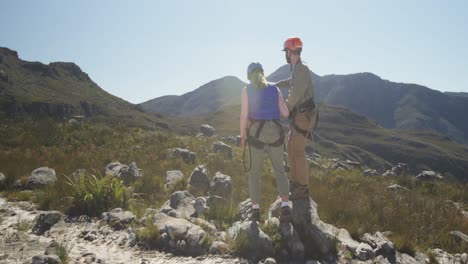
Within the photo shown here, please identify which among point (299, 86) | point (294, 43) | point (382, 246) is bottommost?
point (382, 246)

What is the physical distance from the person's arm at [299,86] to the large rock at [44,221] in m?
5.47

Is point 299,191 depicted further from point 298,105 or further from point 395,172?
point 395,172

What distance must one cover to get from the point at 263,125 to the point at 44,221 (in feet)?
16.0

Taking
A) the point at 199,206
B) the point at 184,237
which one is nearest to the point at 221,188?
the point at 199,206

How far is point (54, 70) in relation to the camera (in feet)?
627

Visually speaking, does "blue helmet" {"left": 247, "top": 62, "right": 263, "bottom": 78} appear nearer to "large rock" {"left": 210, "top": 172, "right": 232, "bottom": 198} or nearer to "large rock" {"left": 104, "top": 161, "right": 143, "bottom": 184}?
"large rock" {"left": 210, "top": 172, "right": 232, "bottom": 198}

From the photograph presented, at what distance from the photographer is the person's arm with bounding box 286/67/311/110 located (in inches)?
281

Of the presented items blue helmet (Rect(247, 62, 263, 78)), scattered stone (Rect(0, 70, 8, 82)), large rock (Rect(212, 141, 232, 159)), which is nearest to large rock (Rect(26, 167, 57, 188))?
blue helmet (Rect(247, 62, 263, 78))

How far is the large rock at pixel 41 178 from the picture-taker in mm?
9320

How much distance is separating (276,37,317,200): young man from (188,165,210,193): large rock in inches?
130

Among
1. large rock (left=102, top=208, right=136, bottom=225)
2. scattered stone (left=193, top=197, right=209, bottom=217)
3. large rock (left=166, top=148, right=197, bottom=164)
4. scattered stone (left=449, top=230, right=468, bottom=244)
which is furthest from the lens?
large rock (left=166, top=148, right=197, bottom=164)

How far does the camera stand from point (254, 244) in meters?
5.98

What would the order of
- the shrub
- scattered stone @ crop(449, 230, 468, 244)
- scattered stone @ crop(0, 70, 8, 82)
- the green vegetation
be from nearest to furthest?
1. scattered stone @ crop(449, 230, 468, 244)
2. the green vegetation
3. the shrub
4. scattered stone @ crop(0, 70, 8, 82)

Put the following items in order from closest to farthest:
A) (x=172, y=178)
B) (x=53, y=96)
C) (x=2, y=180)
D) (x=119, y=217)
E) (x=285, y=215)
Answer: (x=285, y=215) → (x=119, y=217) → (x=2, y=180) → (x=172, y=178) → (x=53, y=96)
